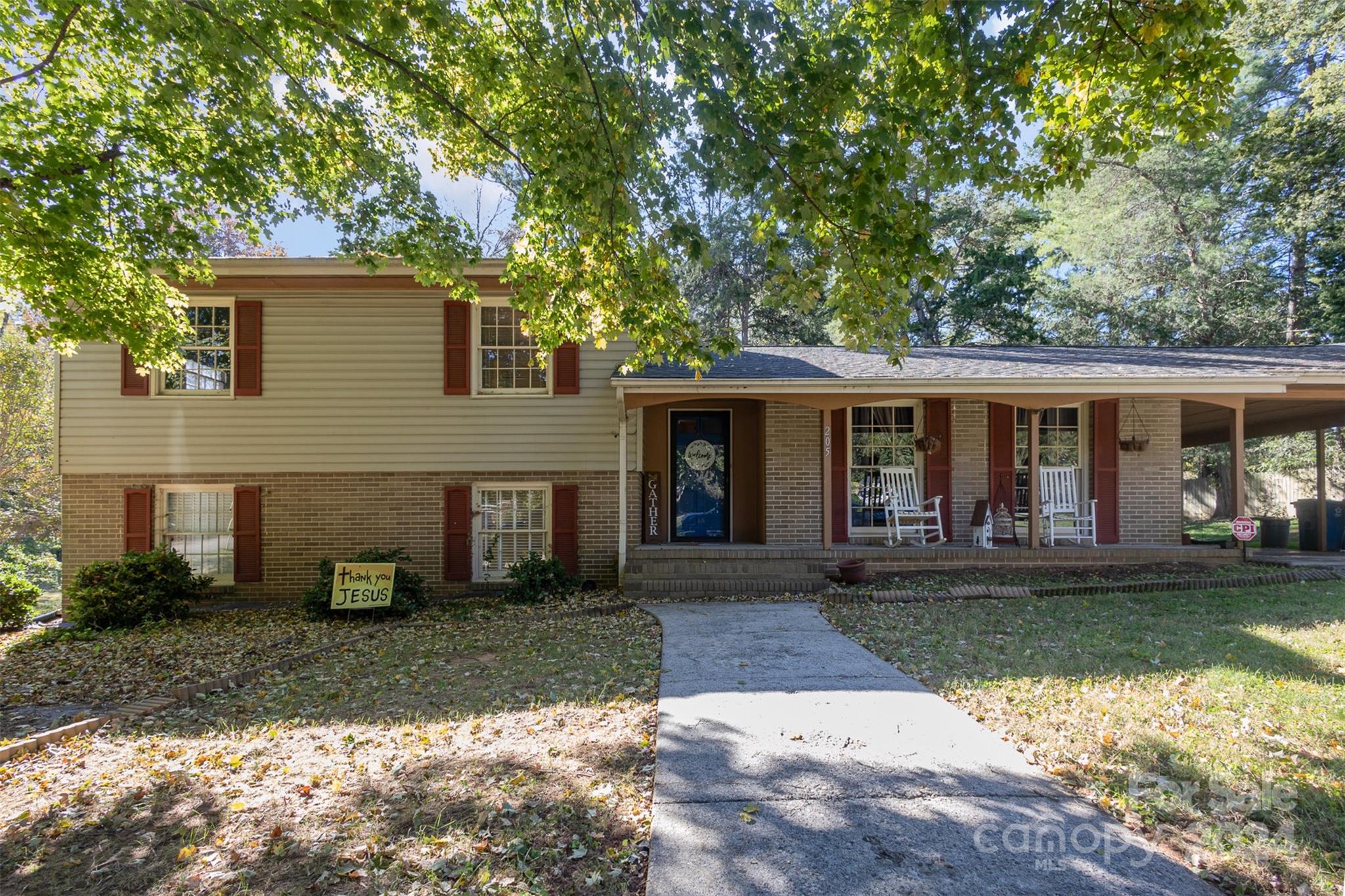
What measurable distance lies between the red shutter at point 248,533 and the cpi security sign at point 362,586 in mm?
2139

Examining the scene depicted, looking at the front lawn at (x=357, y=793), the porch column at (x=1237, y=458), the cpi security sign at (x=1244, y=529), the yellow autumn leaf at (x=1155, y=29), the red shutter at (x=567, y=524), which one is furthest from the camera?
the red shutter at (x=567, y=524)

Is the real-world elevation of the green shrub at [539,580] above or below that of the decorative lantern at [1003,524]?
below

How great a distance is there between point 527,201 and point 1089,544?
8.92 meters

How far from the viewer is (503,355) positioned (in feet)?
30.7

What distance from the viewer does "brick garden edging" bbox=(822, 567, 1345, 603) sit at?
296 inches

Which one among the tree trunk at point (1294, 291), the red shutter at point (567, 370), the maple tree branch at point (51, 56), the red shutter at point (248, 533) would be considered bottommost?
the red shutter at point (248, 533)

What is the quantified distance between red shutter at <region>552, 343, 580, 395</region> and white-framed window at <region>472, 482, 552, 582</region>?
4.60 ft

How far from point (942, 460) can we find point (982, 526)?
1.13 meters

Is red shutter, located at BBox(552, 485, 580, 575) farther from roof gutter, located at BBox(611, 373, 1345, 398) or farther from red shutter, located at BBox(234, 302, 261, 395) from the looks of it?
red shutter, located at BBox(234, 302, 261, 395)

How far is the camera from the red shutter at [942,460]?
31.8ft

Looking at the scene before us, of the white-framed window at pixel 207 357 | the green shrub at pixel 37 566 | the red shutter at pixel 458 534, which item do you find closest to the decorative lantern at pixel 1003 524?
the red shutter at pixel 458 534

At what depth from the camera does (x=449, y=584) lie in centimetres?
908

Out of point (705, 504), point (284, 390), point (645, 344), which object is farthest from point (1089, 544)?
point (284, 390)

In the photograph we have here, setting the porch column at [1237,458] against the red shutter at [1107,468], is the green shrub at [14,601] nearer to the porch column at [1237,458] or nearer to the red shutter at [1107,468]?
the red shutter at [1107,468]
